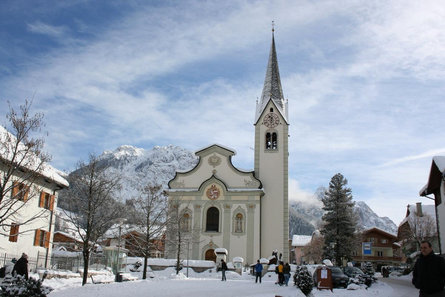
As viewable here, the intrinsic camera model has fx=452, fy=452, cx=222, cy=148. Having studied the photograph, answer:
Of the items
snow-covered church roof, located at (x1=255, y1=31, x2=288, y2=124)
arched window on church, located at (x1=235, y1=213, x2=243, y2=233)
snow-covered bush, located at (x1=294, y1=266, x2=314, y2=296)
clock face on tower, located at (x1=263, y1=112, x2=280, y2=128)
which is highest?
snow-covered church roof, located at (x1=255, y1=31, x2=288, y2=124)

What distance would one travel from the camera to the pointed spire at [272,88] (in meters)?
55.6

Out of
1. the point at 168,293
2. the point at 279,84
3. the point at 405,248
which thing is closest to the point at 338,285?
the point at 168,293

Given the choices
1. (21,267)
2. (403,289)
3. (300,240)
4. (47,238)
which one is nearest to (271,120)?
(403,289)

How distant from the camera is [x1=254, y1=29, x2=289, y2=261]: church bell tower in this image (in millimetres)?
48844

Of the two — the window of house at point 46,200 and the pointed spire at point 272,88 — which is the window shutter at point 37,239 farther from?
the pointed spire at point 272,88

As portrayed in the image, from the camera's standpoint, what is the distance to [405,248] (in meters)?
62.4

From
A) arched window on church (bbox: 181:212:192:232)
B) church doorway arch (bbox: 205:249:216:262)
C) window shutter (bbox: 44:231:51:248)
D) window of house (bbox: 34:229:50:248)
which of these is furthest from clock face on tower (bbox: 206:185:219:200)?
window of house (bbox: 34:229:50:248)

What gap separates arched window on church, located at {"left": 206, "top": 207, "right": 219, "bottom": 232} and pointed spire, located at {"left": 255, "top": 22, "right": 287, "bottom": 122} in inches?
490

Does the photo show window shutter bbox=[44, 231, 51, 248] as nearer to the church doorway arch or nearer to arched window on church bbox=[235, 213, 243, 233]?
the church doorway arch

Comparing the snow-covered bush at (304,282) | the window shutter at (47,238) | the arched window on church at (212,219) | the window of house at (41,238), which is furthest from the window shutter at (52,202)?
the arched window on church at (212,219)

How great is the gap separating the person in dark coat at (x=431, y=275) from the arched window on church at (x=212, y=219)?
4208 centimetres

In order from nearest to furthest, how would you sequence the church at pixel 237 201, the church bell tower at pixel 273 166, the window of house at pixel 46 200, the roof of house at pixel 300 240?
1. the window of house at pixel 46 200
2. the church at pixel 237 201
3. the church bell tower at pixel 273 166
4. the roof of house at pixel 300 240

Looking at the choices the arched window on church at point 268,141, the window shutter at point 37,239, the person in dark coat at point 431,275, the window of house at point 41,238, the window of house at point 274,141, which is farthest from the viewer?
the arched window on church at point 268,141

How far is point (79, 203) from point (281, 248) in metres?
26.7
